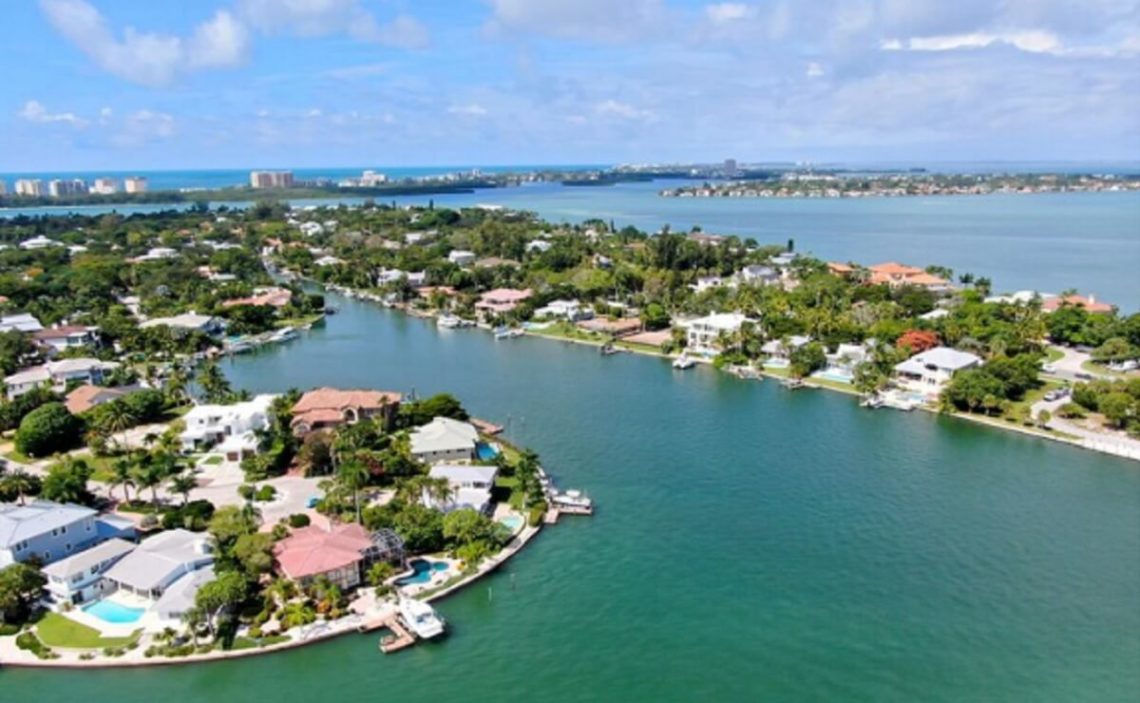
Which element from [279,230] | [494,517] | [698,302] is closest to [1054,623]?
[494,517]

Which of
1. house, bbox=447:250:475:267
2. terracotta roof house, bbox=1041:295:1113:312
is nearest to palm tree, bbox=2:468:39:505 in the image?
terracotta roof house, bbox=1041:295:1113:312

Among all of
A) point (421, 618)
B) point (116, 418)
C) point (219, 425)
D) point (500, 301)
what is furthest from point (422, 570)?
point (500, 301)

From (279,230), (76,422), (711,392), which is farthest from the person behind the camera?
(279,230)

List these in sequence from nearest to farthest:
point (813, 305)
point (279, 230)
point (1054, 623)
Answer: point (1054, 623) < point (813, 305) < point (279, 230)

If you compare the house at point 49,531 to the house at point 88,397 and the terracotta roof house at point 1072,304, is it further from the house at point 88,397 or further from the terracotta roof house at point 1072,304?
the terracotta roof house at point 1072,304

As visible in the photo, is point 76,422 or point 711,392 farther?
point 711,392

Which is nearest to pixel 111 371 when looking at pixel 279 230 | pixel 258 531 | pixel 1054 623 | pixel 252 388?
pixel 252 388

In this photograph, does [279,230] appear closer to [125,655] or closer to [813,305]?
[813,305]
